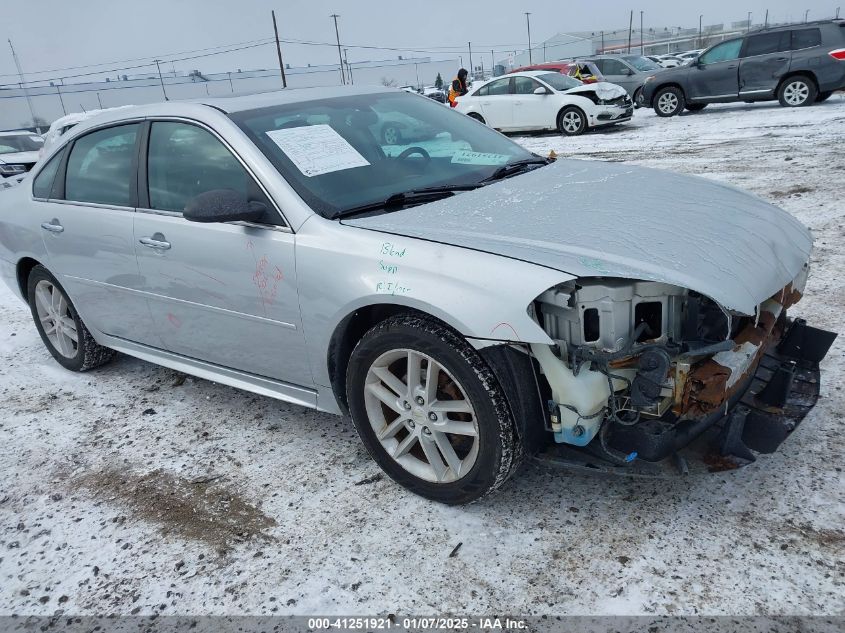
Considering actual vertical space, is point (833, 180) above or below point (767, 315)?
below

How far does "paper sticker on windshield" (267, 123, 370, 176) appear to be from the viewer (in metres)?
2.98

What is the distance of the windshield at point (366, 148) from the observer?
9.63 ft

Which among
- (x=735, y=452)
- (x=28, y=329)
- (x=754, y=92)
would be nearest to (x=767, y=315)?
(x=735, y=452)

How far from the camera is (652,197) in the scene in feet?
9.65

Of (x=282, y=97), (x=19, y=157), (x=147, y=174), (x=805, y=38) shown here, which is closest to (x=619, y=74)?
(x=805, y=38)

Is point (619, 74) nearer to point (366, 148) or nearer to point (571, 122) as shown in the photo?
point (571, 122)

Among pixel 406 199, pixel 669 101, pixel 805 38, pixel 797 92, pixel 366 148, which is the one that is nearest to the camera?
pixel 406 199

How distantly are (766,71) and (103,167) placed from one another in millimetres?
14071

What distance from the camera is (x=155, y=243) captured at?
3.35 meters

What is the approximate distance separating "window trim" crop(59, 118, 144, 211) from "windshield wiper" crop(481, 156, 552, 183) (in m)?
1.83

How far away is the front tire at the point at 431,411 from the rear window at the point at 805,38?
14365 mm

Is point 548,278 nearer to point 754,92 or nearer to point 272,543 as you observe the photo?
point 272,543

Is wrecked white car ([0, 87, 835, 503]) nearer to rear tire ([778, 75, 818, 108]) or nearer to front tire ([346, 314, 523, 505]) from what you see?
front tire ([346, 314, 523, 505])

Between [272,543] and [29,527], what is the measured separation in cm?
115
